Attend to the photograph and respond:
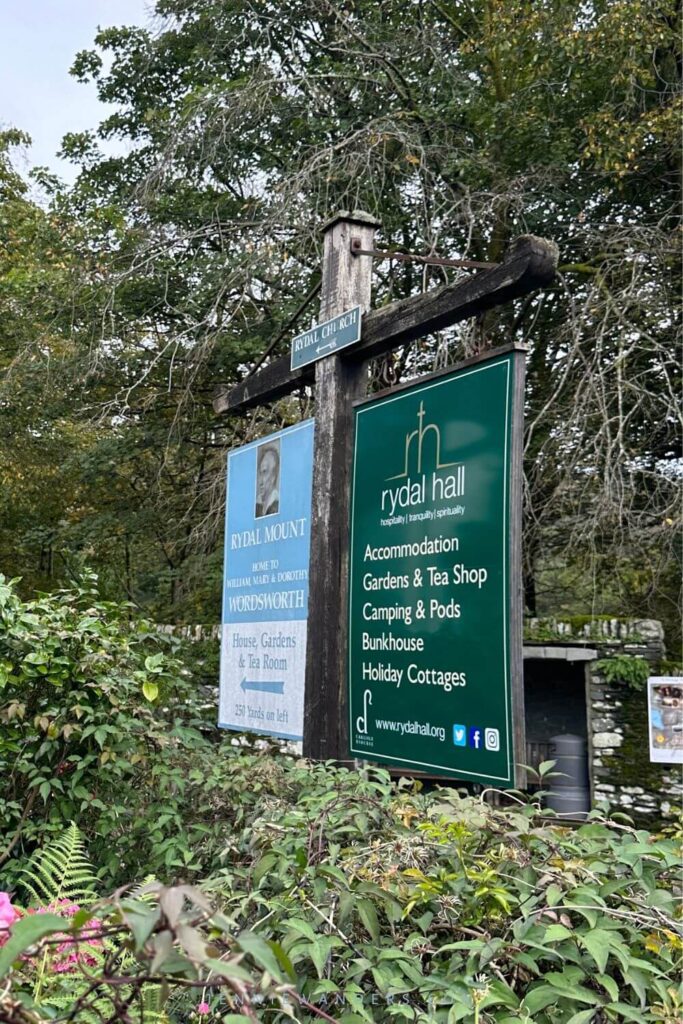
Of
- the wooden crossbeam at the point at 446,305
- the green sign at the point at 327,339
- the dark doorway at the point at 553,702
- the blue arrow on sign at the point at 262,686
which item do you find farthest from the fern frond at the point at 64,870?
the dark doorway at the point at 553,702

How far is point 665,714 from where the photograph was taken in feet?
30.8

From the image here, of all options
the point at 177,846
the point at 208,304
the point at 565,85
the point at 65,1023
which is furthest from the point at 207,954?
the point at 565,85

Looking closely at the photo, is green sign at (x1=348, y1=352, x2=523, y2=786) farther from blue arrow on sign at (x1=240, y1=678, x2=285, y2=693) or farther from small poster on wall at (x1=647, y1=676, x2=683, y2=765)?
small poster on wall at (x1=647, y1=676, x2=683, y2=765)

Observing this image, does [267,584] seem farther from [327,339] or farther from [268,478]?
[327,339]

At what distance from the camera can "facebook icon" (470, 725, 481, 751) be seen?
10.0 ft

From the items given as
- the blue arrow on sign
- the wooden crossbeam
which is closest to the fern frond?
the blue arrow on sign

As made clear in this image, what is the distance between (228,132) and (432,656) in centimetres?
699

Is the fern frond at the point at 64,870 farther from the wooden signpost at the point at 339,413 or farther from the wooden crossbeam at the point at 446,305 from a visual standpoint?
the wooden crossbeam at the point at 446,305

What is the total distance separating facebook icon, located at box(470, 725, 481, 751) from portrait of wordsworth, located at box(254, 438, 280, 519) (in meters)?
1.82

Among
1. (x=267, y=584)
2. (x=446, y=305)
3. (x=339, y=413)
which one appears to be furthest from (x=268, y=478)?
(x=446, y=305)

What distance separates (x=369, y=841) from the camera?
2.68m

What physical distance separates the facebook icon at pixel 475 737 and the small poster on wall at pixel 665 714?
671cm

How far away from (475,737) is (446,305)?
1571mm

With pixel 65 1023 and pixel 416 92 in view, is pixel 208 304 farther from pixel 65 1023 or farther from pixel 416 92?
pixel 65 1023
